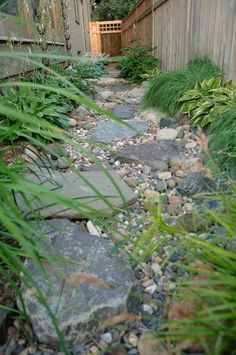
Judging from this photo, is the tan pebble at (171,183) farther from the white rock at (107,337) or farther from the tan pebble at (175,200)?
the white rock at (107,337)

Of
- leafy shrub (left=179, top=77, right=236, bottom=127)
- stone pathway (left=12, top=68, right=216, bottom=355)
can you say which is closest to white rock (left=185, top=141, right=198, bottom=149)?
stone pathway (left=12, top=68, right=216, bottom=355)

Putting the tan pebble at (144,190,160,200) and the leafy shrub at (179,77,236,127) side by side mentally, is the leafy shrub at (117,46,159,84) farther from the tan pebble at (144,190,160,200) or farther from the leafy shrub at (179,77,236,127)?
the tan pebble at (144,190,160,200)

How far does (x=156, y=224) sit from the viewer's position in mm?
988

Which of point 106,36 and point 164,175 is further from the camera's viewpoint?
point 106,36

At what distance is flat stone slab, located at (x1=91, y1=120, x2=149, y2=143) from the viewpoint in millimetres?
2656

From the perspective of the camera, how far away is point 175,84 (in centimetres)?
293

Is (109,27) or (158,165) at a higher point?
(109,27)

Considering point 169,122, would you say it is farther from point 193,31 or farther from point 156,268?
point 156,268

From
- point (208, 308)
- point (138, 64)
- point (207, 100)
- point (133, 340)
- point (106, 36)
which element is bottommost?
point (133, 340)

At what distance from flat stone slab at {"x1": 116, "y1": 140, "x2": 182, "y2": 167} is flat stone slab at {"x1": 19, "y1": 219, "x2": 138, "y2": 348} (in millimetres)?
1081

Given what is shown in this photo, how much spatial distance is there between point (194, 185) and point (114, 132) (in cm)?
132

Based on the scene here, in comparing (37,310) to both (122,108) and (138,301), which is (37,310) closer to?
(138,301)

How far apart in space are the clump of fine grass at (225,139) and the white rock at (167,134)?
19.6 inches

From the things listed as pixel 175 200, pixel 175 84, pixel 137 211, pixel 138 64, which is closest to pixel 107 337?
pixel 137 211
